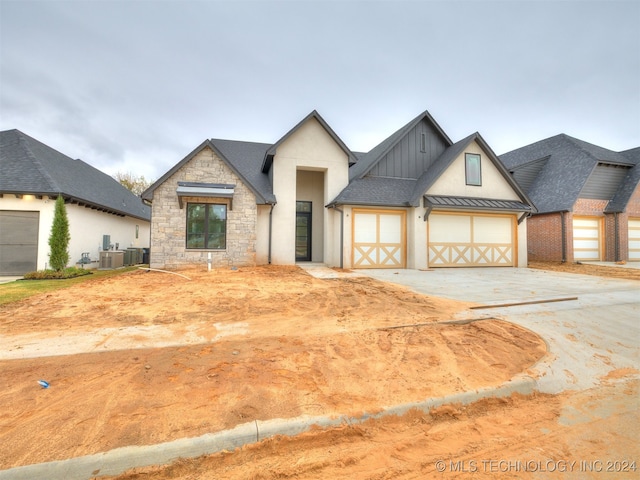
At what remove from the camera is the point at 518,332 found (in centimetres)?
455

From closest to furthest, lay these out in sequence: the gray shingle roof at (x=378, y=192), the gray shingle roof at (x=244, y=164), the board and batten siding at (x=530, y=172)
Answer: the gray shingle roof at (x=244, y=164), the gray shingle roof at (x=378, y=192), the board and batten siding at (x=530, y=172)

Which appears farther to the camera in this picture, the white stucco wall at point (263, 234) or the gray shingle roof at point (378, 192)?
the white stucco wall at point (263, 234)

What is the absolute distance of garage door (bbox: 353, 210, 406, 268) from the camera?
43.8 ft

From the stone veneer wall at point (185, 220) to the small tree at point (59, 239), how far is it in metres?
3.52

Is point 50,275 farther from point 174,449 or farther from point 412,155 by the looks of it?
point 412,155

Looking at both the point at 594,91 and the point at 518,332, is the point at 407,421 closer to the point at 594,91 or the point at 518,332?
the point at 518,332

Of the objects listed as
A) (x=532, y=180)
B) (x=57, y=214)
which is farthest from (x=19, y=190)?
(x=532, y=180)

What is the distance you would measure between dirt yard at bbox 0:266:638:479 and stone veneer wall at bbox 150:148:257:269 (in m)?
6.51

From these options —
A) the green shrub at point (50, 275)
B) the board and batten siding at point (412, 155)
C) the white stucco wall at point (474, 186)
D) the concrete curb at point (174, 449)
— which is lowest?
the concrete curb at point (174, 449)

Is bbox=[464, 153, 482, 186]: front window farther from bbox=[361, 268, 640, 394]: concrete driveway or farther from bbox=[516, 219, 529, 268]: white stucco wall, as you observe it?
bbox=[361, 268, 640, 394]: concrete driveway

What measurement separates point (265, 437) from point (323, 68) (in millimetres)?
24593

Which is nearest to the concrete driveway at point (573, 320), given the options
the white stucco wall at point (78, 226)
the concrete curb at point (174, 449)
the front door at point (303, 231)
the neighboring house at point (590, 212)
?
the concrete curb at point (174, 449)

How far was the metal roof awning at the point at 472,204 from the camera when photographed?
13.1 m

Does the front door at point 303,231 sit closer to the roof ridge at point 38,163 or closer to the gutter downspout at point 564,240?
the roof ridge at point 38,163
